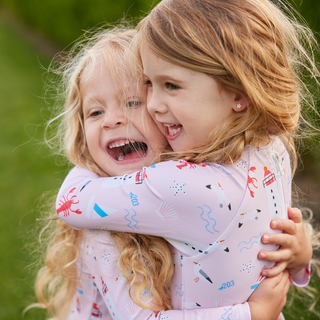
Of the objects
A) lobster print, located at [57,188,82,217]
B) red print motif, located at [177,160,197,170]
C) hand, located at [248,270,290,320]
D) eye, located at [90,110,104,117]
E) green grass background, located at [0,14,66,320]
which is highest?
red print motif, located at [177,160,197,170]

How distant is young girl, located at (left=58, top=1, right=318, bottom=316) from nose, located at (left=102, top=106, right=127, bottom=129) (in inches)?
9.0

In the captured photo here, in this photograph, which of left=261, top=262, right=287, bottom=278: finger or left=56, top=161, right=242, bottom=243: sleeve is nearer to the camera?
left=56, top=161, right=242, bottom=243: sleeve

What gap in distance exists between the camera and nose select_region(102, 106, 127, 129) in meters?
2.00

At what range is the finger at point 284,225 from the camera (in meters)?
1.80

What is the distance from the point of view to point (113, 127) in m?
2.02

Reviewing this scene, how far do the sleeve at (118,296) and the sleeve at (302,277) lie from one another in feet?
2.06

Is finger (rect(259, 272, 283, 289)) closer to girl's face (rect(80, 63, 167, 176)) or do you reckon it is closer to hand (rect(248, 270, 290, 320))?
hand (rect(248, 270, 290, 320))

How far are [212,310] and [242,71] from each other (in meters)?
1.04

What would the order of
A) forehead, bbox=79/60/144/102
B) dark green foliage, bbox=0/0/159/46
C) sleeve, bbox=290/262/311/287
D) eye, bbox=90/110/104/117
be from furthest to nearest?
dark green foliage, bbox=0/0/159/46, sleeve, bbox=290/262/311/287, eye, bbox=90/110/104/117, forehead, bbox=79/60/144/102

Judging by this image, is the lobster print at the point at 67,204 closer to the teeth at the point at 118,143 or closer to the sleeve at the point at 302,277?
the teeth at the point at 118,143

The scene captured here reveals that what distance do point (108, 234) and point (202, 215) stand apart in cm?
55

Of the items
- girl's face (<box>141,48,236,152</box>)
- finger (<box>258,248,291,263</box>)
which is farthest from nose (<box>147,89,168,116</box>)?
finger (<box>258,248,291,263</box>)

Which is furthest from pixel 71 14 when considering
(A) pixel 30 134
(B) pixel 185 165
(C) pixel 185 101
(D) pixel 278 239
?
(D) pixel 278 239

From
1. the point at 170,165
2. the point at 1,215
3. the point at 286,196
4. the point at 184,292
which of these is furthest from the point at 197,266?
the point at 1,215
